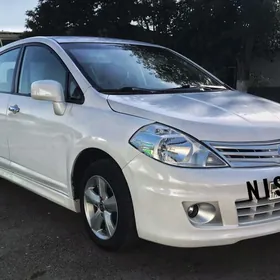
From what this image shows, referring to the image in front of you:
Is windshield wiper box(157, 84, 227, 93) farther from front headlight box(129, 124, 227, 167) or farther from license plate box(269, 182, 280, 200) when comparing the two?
license plate box(269, 182, 280, 200)

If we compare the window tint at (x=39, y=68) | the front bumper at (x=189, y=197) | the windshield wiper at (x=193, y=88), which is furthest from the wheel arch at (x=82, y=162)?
the windshield wiper at (x=193, y=88)

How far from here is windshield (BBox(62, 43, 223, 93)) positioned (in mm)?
3625

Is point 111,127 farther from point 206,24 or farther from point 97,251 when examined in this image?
point 206,24

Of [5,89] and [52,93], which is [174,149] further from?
[5,89]

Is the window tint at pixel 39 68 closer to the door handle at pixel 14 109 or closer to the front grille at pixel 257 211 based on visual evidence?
the door handle at pixel 14 109

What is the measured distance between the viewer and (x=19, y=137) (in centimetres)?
402

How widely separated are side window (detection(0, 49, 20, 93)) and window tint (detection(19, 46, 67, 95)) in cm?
21

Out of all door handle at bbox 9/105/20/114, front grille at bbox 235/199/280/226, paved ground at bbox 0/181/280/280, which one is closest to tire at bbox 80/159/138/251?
paved ground at bbox 0/181/280/280

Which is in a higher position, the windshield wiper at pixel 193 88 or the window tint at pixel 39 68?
the window tint at pixel 39 68

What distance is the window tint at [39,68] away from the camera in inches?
149

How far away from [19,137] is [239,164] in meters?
2.18

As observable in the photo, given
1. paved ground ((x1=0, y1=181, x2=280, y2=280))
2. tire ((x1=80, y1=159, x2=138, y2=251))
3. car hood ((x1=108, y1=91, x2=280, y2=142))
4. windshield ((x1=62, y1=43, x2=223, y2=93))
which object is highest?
windshield ((x1=62, y1=43, x2=223, y2=93))

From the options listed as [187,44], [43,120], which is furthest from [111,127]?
[187,44]

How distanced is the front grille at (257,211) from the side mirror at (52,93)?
162 cm
